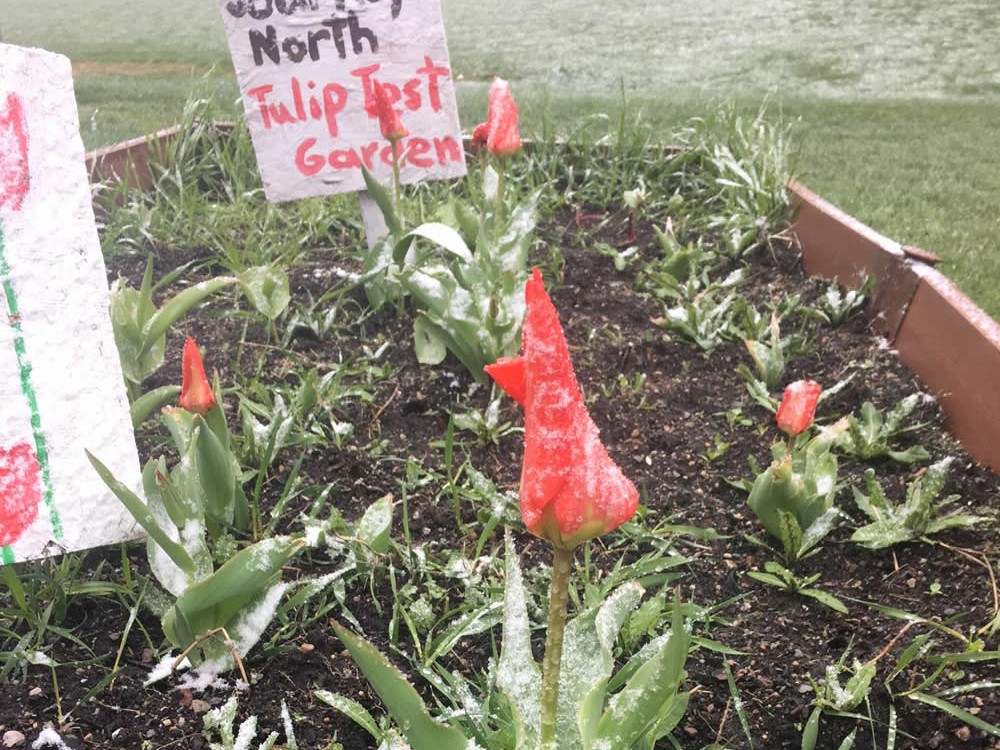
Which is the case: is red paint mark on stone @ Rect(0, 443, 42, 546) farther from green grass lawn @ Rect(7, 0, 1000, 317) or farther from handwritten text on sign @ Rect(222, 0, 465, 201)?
green grass lawn @ Rect(7, 0, 1000, 317)

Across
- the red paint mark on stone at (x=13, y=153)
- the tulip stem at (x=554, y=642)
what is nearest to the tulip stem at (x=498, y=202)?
the red paint mark on stone at (x=13, y=153)

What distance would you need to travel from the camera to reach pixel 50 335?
73cm

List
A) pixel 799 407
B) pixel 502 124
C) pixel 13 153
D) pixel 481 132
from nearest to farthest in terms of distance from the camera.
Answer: pixel 13 153 < pixel 799 407 < pixel 502 124 < pixel 481 132

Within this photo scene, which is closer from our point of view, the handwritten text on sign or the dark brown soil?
the dark brown soil

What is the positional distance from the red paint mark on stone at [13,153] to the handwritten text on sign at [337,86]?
702mm

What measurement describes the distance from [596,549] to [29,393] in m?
0.58

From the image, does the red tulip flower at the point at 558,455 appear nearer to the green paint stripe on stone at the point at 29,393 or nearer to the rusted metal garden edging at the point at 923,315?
the green paint stripe on stone at the point at 29,393

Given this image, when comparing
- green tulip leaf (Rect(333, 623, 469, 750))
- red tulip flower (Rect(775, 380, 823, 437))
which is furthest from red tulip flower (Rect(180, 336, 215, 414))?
red tulip flower (Rect(775, 380, 823, 437))

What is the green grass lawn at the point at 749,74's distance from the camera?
164 centimetres

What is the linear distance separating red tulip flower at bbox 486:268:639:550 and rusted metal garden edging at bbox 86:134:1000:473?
2.74 feet

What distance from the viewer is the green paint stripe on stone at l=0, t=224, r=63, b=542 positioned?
0.71 metres

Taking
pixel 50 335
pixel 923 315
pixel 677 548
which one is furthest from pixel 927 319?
pixel 50 335

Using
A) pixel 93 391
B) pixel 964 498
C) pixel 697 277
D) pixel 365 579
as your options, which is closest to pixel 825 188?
pixel 697 277

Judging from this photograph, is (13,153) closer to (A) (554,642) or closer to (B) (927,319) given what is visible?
(A) (554,642)
